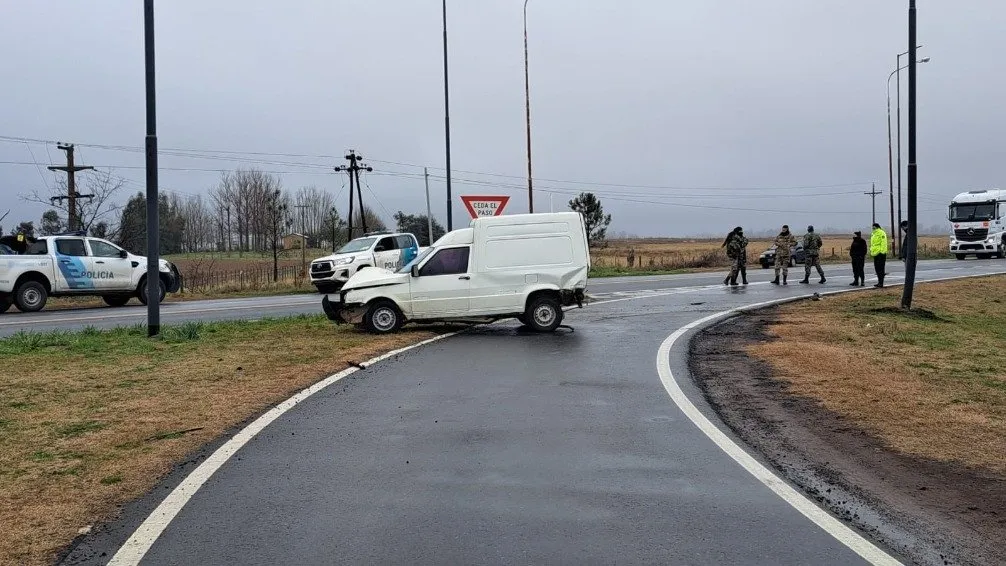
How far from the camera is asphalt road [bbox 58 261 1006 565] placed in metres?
4.68

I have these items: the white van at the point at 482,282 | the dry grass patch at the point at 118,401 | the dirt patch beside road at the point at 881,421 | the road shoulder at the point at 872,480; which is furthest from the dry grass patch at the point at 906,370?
the dry grass patch at the point at 118,401

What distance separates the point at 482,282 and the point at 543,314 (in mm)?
1194

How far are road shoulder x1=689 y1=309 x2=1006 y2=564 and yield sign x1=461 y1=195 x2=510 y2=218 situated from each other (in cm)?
1376

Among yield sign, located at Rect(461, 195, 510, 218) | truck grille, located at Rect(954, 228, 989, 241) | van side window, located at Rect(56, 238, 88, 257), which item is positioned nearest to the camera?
yield sign, located at Rect(461, 195, 510, 218)

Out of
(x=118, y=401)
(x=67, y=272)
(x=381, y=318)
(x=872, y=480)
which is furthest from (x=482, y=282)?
(x=67, y=272)

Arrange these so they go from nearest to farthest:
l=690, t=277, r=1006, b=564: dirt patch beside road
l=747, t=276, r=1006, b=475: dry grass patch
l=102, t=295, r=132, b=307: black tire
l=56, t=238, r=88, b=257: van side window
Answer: l=690, t=277, r=1006, b=564: dirt patch beside road < l=747, t=276, r=1006, b=475: dry grass patch < l=56, t=238, r=88, b=257: van side window < l=102, t=295, r=132, b=307: black tire

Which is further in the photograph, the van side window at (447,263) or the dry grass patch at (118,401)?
the van side window at (447,263)

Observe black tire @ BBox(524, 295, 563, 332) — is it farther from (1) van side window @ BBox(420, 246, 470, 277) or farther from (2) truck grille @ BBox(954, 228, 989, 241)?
(2) truck grille @ BBox(954, 228, 989, 241)

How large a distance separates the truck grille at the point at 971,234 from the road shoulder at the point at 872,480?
41.8m

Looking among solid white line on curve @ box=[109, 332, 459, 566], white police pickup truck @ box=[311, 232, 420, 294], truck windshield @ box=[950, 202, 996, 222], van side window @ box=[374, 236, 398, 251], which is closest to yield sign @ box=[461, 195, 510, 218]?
white police pickup truck @ box=[311, 232, 420, 294]

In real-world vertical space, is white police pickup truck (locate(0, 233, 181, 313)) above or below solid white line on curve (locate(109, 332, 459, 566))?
above

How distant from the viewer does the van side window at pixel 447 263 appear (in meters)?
15.5

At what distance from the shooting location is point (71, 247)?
2423cm

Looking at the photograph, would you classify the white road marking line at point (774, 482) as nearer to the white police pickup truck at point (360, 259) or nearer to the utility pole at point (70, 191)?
the white police pickup truck at point (360, 259)
